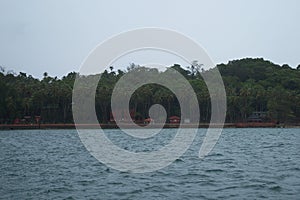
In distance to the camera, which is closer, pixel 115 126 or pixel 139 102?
pixel 115 126

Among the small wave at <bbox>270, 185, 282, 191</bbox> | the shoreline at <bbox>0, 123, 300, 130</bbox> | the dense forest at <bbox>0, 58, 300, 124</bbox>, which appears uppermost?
the dense forest at <bbox>0, 58, 300, 124</bbox>

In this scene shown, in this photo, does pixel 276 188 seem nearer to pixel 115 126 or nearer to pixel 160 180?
pixel 160 180

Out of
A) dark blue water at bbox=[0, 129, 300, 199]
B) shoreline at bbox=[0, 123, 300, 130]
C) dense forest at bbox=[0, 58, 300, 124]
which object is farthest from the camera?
dense forest at bbox=[0, 58, 300, 124]

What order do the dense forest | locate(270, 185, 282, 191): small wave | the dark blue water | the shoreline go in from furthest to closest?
the dense forest
the shoreline
locate(270, 185, 282, 191): small wave
the dark blue water

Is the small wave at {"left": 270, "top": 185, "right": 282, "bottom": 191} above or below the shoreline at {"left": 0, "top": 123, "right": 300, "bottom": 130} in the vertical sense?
below

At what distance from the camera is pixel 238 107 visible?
83500mm

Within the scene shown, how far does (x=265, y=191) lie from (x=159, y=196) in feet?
10.5

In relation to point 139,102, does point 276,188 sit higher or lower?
lower

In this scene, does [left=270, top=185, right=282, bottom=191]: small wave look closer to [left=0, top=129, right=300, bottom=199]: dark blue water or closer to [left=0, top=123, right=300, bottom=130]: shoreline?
[left=0, top=129, right=300, bottom=199]: dark blue water

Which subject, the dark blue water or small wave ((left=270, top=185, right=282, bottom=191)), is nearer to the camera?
the dark blue water

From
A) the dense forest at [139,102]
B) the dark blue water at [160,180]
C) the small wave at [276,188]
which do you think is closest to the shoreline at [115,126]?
the dense forest at [139,102]

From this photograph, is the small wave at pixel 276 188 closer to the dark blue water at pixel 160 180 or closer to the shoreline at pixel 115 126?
the dark blue water at pixel 160 180

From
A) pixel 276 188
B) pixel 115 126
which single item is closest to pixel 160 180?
pixel 276 188

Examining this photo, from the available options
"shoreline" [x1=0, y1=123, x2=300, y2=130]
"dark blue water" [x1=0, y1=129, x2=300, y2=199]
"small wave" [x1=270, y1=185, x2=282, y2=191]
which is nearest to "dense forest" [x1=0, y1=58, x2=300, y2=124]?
"shoreline" [x1=0, y1=123, x2=300, y2=130]
